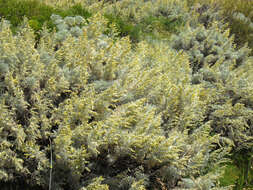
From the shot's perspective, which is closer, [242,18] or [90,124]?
[90,124]

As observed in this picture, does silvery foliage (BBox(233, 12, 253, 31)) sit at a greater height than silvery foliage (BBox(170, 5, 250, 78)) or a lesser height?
greater

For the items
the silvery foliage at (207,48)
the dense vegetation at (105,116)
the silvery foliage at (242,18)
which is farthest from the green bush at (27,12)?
the silvery foliage at (242,18)

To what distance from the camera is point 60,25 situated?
12.9 feet

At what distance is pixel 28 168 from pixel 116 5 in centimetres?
551

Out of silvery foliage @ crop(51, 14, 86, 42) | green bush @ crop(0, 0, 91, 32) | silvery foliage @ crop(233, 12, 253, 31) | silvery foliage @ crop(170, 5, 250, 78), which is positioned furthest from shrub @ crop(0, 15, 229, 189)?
silvery foliage @ crop(233, 12, 253, 31)

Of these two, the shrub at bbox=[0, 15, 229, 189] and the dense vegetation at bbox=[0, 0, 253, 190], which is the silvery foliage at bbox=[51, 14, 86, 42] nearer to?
the dense vegetation at bbox=[0, 0, 253, 190]

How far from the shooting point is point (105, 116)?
102 inches

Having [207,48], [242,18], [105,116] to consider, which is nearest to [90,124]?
[105,116]

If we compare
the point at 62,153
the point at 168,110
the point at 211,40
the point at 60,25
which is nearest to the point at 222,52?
the point at 211,40

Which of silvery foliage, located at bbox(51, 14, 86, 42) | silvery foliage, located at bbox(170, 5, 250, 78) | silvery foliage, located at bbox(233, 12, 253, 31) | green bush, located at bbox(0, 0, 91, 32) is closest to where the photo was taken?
silvery foliage, located at bbox(51, 14, 86, 42)

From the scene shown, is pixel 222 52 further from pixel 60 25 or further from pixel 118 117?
pixel 118 117

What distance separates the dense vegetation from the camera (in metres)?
2.21

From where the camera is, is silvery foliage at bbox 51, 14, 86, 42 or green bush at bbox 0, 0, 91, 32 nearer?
silvery foliage at bbox 51, 14, 86, 42

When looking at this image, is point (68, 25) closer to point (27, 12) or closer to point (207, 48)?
point (27, 12)
